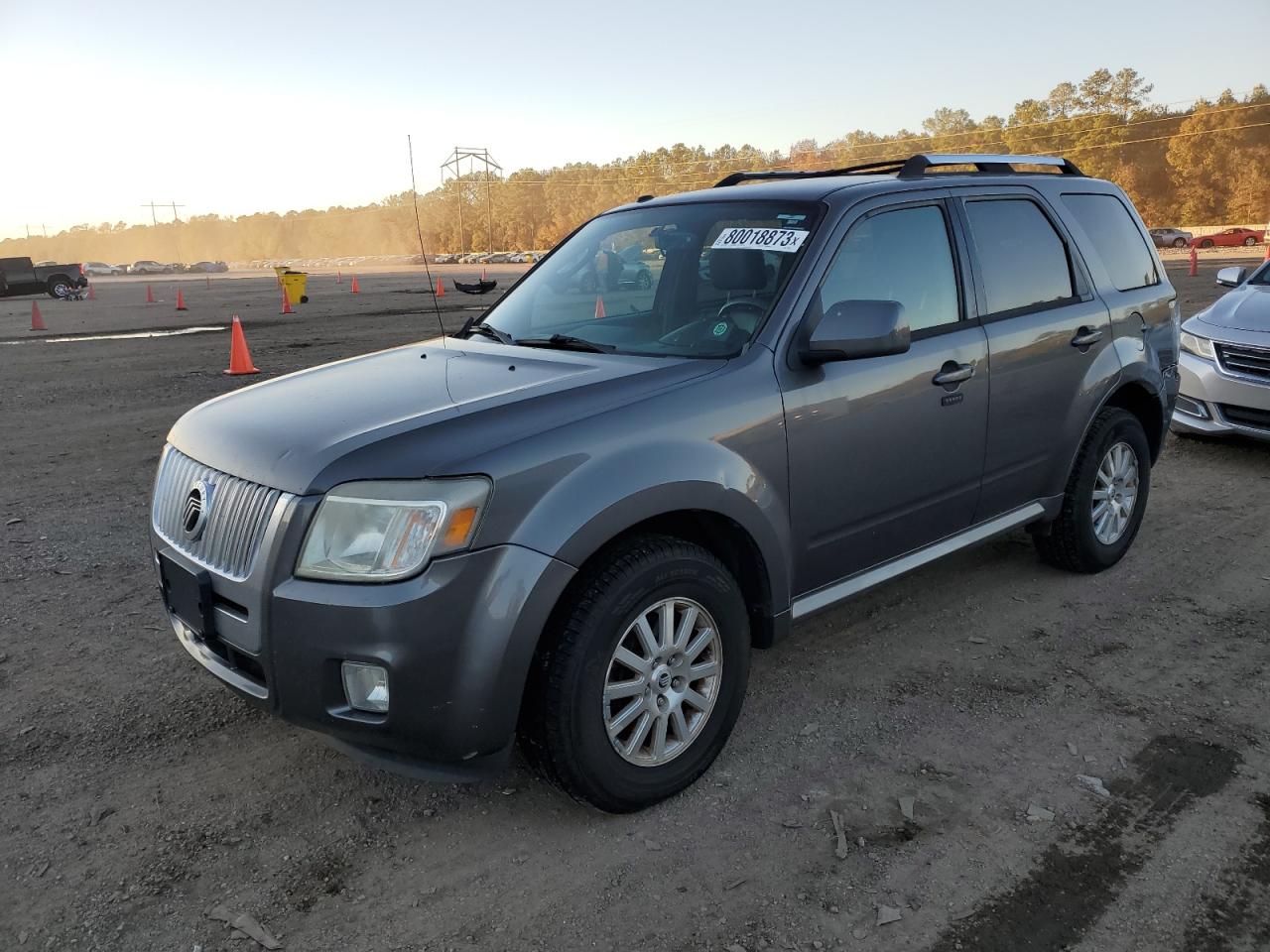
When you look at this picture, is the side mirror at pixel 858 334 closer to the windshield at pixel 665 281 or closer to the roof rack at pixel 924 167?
the windshield at pixel 665 281

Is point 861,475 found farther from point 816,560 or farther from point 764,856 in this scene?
point 764,856

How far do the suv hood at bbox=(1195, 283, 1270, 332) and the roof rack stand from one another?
9.62ft

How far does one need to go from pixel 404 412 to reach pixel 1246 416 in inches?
256

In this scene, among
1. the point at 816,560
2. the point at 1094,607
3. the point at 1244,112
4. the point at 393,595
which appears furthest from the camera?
the point at 1244,112

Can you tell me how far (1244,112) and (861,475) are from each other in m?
92.1

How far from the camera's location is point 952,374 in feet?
12.3

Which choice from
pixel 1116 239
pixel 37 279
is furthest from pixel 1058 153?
pixel 1116 239

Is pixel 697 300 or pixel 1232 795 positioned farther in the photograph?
pixel 697 300

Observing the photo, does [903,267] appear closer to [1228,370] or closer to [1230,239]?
[1228,370]

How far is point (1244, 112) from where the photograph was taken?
77.1 meters

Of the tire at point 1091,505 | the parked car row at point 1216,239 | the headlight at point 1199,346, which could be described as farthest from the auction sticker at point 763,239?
the parked car row at point 1216,239

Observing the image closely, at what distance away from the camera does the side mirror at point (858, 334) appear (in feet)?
10.3

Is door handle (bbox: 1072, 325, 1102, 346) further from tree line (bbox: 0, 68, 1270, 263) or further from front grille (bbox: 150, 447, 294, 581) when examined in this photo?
tree line (bbox: 0, 68, 1270, 263)

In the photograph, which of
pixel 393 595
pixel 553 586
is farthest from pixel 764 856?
pixel 393 595
